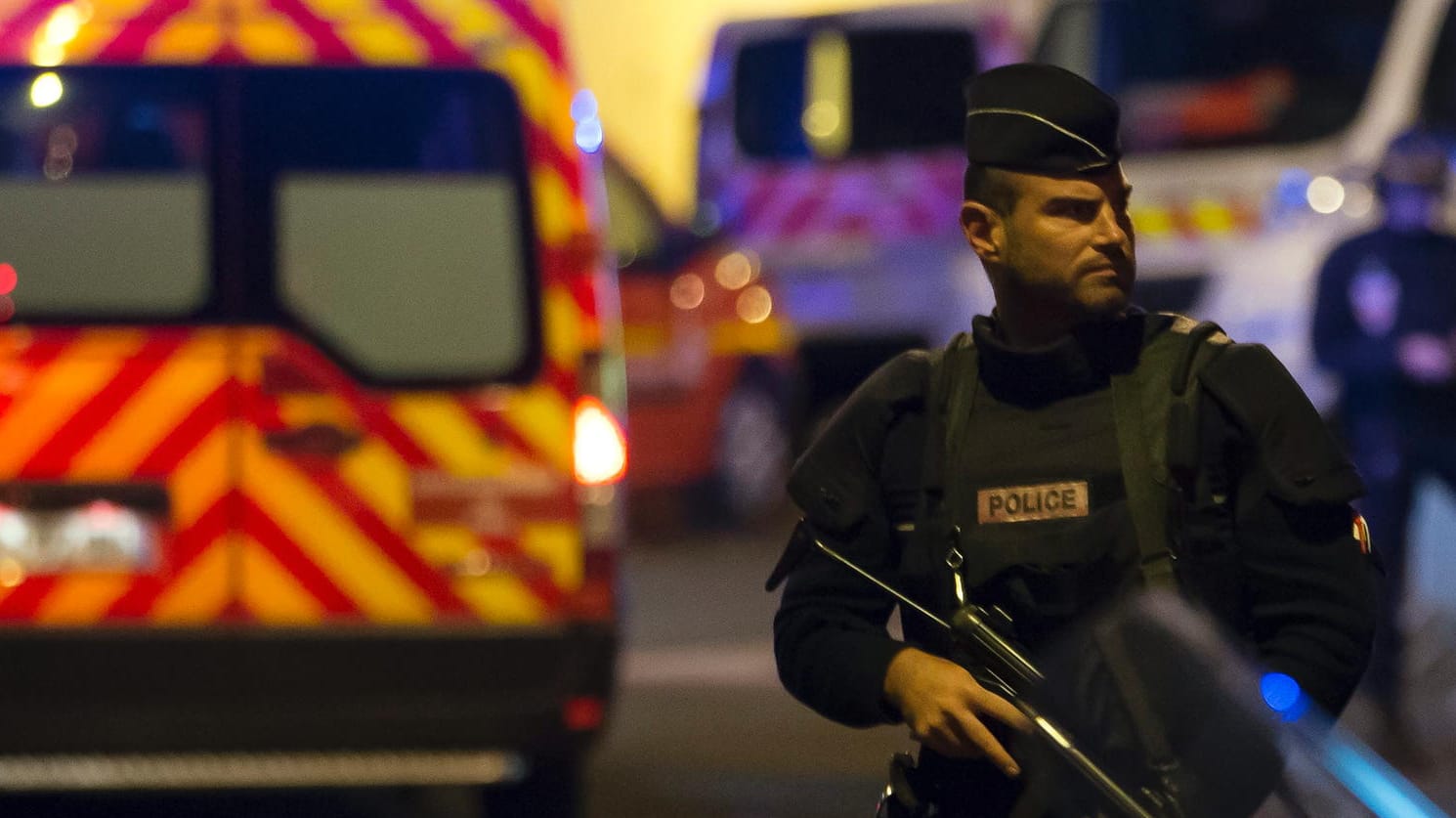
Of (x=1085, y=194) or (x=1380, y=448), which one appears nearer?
(x=1085, y=194)

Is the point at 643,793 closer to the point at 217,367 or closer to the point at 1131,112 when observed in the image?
the point at 217,367

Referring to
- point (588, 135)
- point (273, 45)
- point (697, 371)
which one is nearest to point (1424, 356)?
point (588, 135)

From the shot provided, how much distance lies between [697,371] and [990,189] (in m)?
8.98

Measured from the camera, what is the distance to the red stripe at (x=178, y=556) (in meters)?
5.22

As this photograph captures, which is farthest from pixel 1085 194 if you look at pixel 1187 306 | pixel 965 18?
pixel 965 18

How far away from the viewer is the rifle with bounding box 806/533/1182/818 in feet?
6.74

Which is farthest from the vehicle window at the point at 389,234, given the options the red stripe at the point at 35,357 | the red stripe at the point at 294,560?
the red stripe at the point at 35,357

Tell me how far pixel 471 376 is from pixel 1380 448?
314 centimetres

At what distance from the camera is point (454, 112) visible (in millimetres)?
5340

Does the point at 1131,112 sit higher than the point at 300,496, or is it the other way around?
the point at 1131,112

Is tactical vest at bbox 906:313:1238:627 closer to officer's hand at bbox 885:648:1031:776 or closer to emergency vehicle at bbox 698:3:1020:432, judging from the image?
officer's hand at bbox 885:648:1031:776

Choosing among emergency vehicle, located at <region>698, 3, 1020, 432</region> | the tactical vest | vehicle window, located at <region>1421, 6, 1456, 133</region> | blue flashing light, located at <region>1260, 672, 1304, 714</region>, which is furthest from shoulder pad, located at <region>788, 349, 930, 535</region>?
emergency vehicle, located at <region>698, 3, 1020, 432</region>

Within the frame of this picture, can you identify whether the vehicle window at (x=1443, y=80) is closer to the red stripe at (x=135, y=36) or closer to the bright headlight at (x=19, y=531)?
the red stripe at (x=135, y=36)

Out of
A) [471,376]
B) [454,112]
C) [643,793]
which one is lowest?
[643,793]
